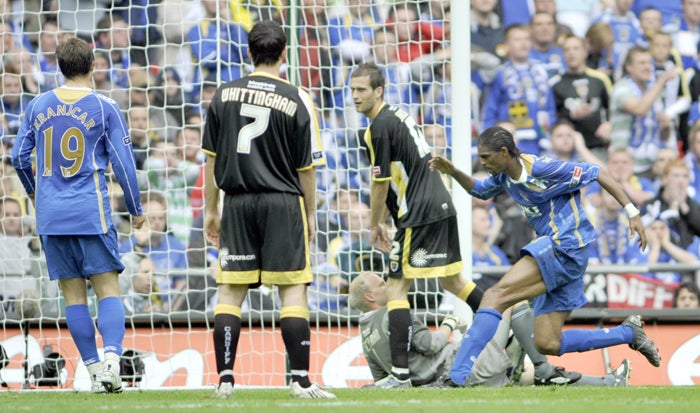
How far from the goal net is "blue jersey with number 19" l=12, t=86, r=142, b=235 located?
2.51m

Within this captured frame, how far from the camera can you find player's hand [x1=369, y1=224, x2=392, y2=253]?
8.84 metres

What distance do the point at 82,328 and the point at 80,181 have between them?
97 centimetres

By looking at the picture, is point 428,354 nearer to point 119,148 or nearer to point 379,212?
point 379,212

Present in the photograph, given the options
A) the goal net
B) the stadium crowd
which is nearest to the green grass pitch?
the goal net

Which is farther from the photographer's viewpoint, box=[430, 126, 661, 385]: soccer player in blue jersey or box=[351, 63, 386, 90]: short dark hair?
box=[351, 63, 386, 90]: short dark hair

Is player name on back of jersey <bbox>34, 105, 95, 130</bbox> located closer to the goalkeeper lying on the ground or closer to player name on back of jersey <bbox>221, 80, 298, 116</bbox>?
player name on back of jersey <bbox>221, 80, 298, 116</bbox>

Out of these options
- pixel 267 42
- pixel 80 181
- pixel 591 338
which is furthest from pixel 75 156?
pixel 591 338

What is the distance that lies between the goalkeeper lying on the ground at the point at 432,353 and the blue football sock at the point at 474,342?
0.57m

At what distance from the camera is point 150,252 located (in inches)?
443

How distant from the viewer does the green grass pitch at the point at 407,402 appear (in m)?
5.88

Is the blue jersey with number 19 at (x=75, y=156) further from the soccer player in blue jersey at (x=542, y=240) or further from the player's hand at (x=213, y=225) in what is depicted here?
the soccer player in blue jersey at (x=542, y=240)

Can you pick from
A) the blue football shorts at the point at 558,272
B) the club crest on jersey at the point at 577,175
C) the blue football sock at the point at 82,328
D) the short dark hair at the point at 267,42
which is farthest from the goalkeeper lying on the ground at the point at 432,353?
the short dark hair at the point at 267,42

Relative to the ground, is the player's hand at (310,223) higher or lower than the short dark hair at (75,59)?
lower

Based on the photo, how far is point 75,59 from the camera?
754 centimetres
